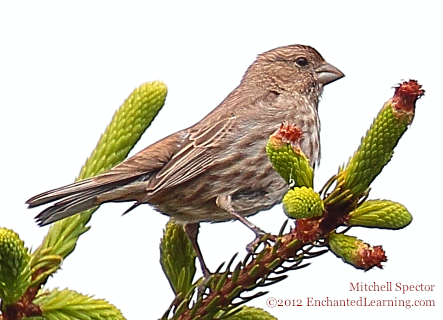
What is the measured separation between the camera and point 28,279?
1.58 m

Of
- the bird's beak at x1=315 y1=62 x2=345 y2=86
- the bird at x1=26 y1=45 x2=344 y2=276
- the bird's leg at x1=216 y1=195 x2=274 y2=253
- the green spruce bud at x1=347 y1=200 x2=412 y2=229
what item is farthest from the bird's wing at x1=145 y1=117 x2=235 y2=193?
the green spruce bud at x1=347 y1=200 x2=412 y2=229

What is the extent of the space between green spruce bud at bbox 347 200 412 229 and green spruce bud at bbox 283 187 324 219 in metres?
0.18

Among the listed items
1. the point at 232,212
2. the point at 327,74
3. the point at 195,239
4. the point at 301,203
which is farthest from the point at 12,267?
the point at 327,74

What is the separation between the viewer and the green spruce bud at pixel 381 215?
1724 millimetres

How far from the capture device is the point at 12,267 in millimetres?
1468

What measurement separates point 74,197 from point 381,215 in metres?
1.30

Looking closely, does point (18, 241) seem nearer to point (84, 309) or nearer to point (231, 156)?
point (84, 309)

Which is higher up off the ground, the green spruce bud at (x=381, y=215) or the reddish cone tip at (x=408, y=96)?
the reddish cone tip at (x=408, y=96)

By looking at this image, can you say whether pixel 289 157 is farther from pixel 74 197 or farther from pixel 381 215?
pixel 74 197

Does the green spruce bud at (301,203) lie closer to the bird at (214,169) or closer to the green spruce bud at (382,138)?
the green spruce bud at (382,138)

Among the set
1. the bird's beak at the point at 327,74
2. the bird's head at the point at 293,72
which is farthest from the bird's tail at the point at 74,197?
the bird's beak at the point at 327,74

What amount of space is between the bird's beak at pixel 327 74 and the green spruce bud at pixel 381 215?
233 cm

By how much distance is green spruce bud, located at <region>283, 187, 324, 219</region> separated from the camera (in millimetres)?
1568

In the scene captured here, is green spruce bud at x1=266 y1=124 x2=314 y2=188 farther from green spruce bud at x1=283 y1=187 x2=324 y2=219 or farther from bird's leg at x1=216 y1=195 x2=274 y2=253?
bird's leg at x1=216 y1=195 x2=274 y2=253
